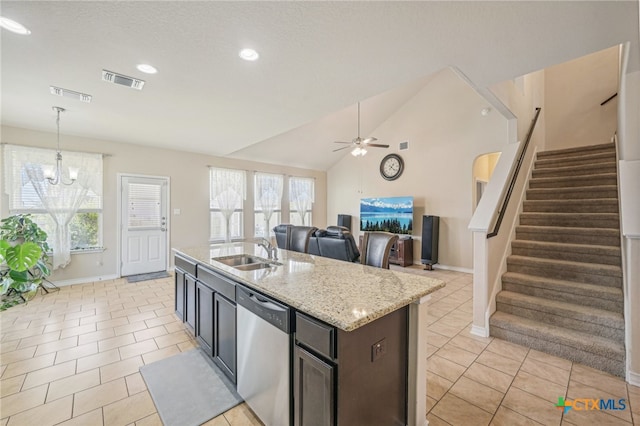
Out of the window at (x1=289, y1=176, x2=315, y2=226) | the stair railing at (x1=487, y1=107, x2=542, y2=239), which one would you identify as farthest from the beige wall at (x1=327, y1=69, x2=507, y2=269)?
the window at (x1=289, y1=176, x2=315, y2=226)

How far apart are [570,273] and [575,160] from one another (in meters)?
2.68

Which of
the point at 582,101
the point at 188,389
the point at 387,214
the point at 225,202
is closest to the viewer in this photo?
the point at 188,389

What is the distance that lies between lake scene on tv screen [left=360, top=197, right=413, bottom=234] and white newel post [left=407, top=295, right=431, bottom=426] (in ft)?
15.7

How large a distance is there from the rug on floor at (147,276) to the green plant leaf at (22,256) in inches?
55.9

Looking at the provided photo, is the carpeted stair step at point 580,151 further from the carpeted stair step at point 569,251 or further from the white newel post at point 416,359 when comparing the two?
the white newel post at point 416,359

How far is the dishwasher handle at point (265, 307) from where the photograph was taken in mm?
1422

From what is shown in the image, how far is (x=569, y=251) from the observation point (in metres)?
3.10

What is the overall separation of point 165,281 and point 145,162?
2.36 meters

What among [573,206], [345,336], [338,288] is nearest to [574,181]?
[573,206]

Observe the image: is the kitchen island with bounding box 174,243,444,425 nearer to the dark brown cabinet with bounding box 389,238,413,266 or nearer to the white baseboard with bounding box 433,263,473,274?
the dark brown cabinet with bounding box 389,238,413,266

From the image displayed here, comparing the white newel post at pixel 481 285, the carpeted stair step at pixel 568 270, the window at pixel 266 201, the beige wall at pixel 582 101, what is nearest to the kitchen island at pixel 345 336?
the white newel post at pixel 481 285

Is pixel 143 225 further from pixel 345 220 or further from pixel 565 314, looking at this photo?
pixel 565 314

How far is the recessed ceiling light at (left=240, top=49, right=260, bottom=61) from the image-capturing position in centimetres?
218

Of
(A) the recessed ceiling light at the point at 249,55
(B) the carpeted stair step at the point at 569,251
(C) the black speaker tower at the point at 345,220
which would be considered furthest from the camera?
(C) the black speaker tower at the point at 345,220
